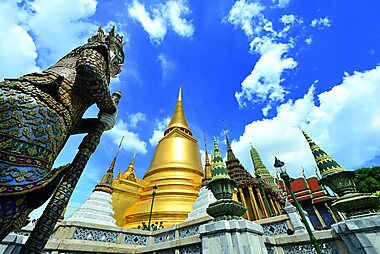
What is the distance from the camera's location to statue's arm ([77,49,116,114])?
263 cm

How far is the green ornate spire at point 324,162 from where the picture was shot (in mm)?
4594

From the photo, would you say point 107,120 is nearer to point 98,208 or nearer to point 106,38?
point 106,38

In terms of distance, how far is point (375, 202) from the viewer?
12.5ft

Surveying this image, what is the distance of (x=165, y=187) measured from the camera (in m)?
14.9

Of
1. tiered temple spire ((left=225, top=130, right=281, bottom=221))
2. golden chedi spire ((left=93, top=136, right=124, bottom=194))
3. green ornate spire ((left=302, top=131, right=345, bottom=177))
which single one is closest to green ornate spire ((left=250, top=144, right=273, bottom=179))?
tiered temple spire ((left=225, top=130, right=281, bottom=221))

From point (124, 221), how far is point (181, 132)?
1075 cm

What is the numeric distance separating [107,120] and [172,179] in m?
13.1

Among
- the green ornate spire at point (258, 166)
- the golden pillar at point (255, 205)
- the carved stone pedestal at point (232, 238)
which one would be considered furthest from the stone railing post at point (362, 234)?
the green ornate spire at point (258, 166)

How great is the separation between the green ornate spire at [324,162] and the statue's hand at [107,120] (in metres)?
4.86

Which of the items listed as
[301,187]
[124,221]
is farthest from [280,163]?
[301,187]

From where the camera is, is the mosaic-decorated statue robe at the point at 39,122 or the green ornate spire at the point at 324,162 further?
the green ornate spire at the point at 324,162

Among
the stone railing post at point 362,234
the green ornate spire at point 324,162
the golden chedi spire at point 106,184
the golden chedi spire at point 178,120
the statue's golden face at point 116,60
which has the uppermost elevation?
the golden chedi spire at point 178,120

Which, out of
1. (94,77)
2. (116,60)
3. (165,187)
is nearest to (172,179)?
(165,187)

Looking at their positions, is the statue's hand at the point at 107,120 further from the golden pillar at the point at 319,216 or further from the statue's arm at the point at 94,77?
the golden pillar at the point at 319,216
